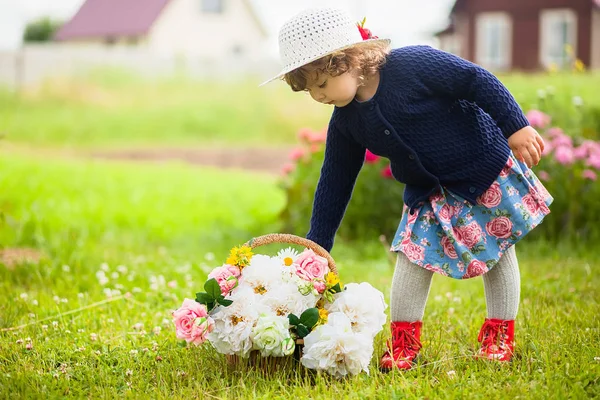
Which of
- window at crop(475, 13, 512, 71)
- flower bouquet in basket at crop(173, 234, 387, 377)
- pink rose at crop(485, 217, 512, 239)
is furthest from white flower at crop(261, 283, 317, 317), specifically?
window at crop(475, 13, 512, 71)

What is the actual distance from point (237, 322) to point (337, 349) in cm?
37

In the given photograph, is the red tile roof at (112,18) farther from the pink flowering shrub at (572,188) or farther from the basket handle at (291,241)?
the basket handle at (291,241)

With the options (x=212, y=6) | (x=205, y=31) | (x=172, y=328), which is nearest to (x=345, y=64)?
(x=172, y=328)

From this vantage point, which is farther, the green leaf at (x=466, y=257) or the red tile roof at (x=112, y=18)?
the red tile roof at (x=112, y=18)

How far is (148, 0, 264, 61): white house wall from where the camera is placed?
2823 cm

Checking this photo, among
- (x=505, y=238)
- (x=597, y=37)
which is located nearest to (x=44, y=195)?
(x=505, y=238)

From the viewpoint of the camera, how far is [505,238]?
2871 millimetres

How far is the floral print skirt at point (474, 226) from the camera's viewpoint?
2.84 meters

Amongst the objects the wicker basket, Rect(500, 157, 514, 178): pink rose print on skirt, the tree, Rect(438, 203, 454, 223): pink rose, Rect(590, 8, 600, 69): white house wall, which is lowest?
the tree

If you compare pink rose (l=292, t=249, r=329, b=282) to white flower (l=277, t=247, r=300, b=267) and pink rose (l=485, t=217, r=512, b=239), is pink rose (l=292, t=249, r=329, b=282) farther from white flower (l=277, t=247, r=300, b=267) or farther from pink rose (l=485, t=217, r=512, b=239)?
pink rose (l=485, t=217, r=512, b=239)

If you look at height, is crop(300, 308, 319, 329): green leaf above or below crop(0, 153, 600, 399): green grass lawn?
above

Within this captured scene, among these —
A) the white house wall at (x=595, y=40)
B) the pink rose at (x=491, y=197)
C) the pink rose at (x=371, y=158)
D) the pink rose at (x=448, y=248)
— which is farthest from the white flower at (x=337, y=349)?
the white house wall at (x=595, y=40)

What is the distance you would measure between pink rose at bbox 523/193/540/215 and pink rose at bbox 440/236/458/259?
32 cm

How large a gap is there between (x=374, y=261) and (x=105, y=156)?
32.2 ft
